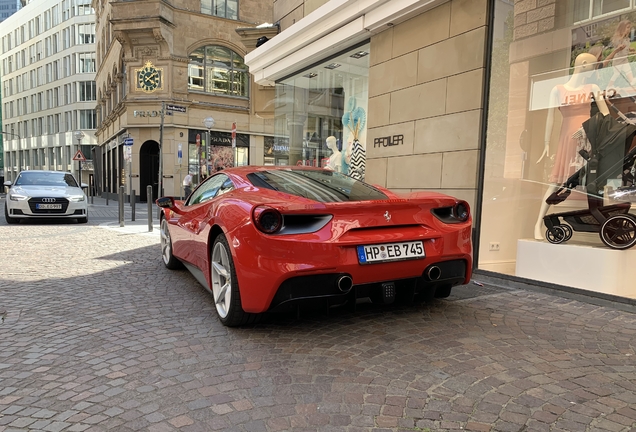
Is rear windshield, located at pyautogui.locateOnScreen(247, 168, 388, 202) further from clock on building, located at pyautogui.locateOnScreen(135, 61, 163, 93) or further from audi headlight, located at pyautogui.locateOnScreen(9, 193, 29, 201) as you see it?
clock on building, located at pyautogui.locateOnScreen(135, 61, 163, 93)

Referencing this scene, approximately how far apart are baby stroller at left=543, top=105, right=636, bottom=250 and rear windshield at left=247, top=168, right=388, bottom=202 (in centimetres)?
273

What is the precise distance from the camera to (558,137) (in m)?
5.75

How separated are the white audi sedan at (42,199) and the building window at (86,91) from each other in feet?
166

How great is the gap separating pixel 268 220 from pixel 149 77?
24617mm

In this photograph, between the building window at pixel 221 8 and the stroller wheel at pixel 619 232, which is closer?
the stroller wheel at pixel 619 232

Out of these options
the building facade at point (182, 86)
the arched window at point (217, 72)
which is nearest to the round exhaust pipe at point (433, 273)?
the building facade at point (182, 86)

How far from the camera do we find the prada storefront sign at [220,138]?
25188 mm

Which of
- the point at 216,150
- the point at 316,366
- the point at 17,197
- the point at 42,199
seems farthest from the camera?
the point at 216,150

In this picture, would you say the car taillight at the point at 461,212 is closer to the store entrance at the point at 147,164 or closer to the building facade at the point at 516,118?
the building facade at the point at 516,118

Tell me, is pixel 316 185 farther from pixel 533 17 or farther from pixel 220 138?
pixel 220 138

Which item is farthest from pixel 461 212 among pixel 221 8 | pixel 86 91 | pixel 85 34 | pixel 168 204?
pixel 85 34

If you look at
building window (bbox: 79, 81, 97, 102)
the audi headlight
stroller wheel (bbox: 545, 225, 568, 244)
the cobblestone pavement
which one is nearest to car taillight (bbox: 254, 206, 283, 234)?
the cobblestone pavement

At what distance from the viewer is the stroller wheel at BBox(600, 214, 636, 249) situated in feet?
14.6

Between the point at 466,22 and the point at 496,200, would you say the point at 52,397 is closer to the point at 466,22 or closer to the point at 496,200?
the point at 496,200
